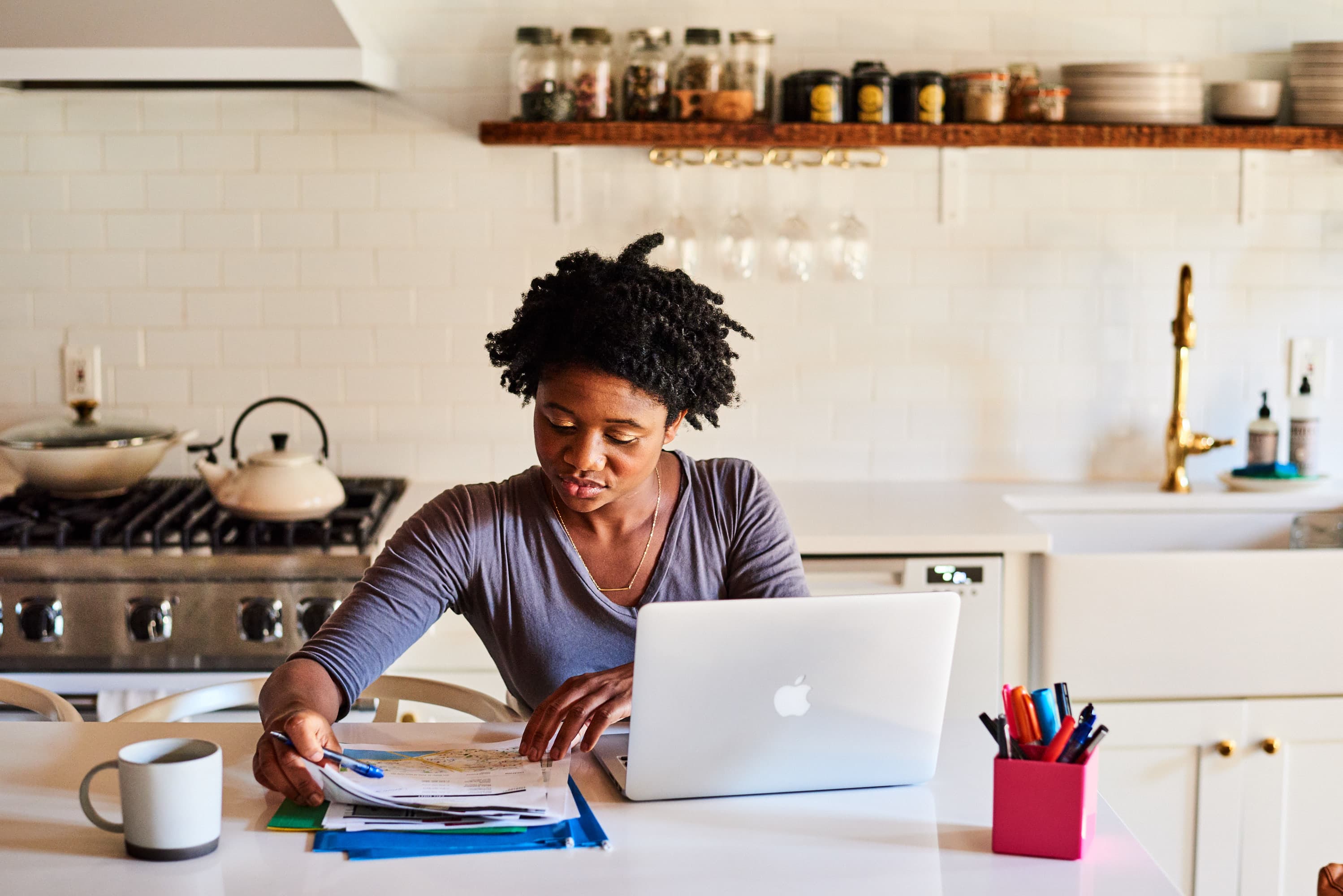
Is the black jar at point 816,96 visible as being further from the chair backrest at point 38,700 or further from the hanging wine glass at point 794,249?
the chair backrest at point 38,700

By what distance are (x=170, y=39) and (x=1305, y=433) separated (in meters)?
2.79

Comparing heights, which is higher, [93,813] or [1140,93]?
[1140,93]

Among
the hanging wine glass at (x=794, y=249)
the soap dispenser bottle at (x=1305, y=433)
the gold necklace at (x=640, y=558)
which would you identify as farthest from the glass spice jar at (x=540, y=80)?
the soap dispenser bottle at (x=1305, y=433)

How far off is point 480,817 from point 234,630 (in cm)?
147

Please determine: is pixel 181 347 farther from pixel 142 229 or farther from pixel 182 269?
pixel 142 229

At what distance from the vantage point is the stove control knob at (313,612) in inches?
105

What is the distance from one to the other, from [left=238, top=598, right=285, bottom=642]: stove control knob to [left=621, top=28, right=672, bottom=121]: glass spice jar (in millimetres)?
1388

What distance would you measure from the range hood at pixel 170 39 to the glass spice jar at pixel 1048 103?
1562mm

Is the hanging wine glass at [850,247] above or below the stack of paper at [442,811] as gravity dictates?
above

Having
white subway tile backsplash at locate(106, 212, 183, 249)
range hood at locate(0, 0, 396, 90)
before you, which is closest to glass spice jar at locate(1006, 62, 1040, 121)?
range hood at locate(0, 0, 396, 90)

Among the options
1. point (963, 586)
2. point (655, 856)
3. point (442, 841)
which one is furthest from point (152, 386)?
point (655, 856)

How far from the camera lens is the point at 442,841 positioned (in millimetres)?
1350

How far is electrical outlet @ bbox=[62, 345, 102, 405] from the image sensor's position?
3371 mm

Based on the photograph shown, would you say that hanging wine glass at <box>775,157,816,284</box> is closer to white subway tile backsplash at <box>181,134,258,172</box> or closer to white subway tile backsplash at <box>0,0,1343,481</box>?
white subway tile backsplash at <box>0,0,1343,481</box>
